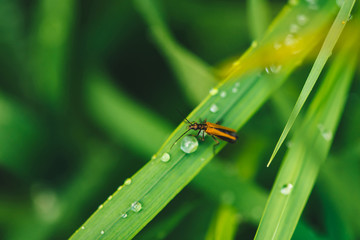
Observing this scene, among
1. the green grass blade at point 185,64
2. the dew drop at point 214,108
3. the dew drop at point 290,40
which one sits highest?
the dew drop at point 290,40

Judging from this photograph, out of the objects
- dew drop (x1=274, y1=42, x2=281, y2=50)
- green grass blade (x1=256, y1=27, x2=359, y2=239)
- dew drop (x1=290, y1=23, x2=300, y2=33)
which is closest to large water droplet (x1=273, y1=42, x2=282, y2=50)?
dew drop (x1=274, y1=42, x2=281, y2=50)

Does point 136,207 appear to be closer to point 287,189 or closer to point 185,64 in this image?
point 287,189

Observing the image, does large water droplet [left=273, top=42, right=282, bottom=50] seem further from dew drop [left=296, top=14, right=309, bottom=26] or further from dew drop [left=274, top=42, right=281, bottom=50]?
dew drop [left=296, top=14, right=309, bottom=26]

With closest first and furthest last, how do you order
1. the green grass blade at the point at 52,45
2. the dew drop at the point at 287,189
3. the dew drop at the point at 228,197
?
the dew drop at the point at 287,189
the dew drop at the point at 228,197
the green grass blade at the point at 52,45

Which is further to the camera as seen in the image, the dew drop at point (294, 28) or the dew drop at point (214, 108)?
the dew drop at point (294, 28)

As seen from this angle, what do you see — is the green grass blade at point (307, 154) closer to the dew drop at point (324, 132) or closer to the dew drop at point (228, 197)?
the dew drop at point (324, 132)

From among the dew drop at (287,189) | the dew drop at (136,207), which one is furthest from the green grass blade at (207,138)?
the dew drop at (287,189)
